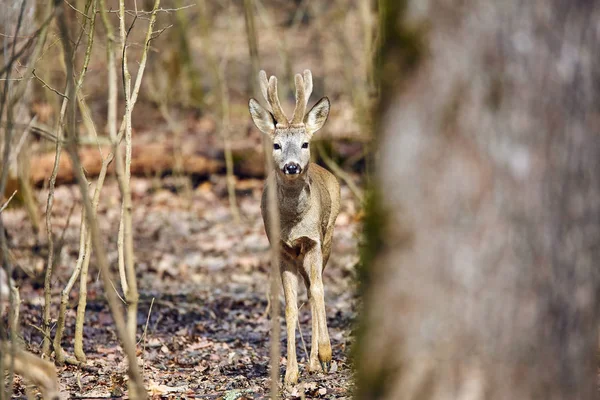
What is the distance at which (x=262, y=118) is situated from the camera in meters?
6.84

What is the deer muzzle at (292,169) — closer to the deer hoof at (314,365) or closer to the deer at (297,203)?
the deer at (297,203)

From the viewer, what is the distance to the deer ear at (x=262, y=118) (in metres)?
6.77

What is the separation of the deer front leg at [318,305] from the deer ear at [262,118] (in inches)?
39.7

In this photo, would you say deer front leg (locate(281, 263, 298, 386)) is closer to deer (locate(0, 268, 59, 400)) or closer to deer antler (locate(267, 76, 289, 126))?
deer antler (locate(267, 76, 289, 126))

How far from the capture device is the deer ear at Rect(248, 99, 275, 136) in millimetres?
6770

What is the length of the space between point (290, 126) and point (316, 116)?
33 centimetres

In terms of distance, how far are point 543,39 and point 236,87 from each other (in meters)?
19.0

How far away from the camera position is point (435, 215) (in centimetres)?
277

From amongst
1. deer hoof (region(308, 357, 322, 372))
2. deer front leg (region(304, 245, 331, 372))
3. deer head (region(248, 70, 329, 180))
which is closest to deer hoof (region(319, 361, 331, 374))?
deer front leg (region(304, 245, 331, 372))

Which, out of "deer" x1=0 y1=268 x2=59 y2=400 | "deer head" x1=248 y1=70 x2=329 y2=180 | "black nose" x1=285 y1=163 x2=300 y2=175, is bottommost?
"deer" x1=0 y1=268 x2=59 y2=400

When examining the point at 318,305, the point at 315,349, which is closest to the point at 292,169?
the point at 318,305

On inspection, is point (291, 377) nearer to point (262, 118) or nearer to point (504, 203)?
point (262, 118)


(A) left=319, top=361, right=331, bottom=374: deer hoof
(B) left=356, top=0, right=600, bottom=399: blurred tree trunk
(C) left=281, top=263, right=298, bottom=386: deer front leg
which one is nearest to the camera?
(B) left=356, top=0, right=600, bottom=399: blurred tree trunk

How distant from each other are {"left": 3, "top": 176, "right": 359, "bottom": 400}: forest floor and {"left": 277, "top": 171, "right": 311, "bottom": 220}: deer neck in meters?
1.19
